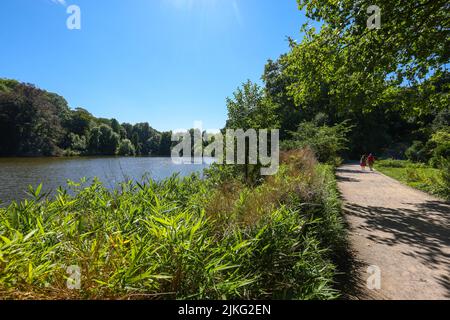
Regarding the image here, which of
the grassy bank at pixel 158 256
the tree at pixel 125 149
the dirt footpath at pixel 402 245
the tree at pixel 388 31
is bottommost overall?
the dirt footpath at pixel 402 245

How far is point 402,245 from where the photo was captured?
505 centimetres

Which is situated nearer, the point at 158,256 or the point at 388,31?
the point at 158,256

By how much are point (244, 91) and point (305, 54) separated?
2795 millimetres

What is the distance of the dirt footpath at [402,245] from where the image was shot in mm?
3553

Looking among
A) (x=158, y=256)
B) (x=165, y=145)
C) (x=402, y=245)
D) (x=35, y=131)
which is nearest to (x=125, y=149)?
(x=165, y=145)

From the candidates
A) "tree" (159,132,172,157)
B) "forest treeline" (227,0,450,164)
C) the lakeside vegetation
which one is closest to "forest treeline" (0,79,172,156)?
A: "tree" (159,132,172,157)

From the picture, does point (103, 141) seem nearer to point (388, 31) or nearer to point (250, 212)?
point (388, 31)

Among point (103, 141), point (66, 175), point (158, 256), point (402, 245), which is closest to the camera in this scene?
point (158, 256)

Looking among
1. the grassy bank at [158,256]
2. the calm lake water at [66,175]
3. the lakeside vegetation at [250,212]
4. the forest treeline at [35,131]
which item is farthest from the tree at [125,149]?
the grassy bank at [158,256]

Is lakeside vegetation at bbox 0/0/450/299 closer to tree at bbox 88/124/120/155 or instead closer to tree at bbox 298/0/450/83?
tree at bbox 298/0/450/83

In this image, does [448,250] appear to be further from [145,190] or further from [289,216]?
[145,190]

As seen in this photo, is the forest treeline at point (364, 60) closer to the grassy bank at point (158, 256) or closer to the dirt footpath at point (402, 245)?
the dirt footpath at point (402, 245)
